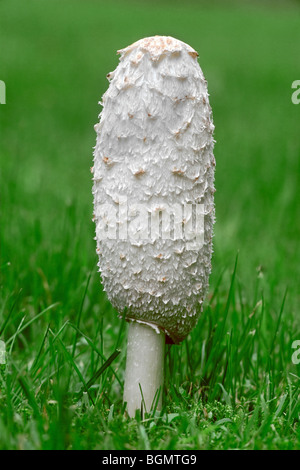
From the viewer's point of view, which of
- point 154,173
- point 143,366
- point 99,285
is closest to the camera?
point 154,173

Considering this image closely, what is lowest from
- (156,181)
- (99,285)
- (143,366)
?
(143,366)

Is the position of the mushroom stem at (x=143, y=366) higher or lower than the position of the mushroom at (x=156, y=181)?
lower

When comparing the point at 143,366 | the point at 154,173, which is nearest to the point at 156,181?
the point at 154,173

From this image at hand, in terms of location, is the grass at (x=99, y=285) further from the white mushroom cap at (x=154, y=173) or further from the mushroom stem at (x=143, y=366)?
the white mushroom cap at (x=154, y=173)

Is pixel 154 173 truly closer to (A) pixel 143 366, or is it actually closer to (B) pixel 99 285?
(A) pixel 143 366

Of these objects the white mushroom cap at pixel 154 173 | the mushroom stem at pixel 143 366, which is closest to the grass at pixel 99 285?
the mushroom stem at pixel 143 366

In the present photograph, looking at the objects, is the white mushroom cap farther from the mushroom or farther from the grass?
the grass

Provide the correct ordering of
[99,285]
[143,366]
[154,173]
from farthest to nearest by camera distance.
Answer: [99,285] < [143,366] < [154,173]
